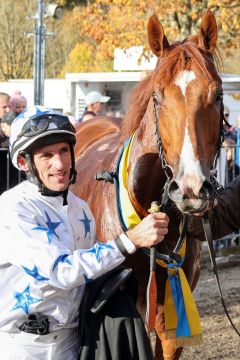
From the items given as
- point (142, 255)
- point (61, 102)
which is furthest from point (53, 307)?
point (61, 102)

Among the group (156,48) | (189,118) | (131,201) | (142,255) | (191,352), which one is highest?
(156,48)

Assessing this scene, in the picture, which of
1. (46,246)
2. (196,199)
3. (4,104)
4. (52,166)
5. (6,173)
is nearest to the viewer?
(46,246)

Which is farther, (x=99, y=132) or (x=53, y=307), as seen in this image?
(x=99, y=132)

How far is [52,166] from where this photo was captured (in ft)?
8.77

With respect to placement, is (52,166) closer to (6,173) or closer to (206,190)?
(206,190)

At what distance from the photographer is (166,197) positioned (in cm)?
347

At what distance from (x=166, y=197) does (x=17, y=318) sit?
1.13 m

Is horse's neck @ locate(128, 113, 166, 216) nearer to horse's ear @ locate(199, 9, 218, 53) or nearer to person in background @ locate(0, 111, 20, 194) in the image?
horse's ear @ locate(199, 9, 218, 53)

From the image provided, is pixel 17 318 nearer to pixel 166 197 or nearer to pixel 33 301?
pixel 33 301

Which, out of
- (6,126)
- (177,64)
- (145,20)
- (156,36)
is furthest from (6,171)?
(145,20)

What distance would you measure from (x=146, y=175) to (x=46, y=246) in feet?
4.39

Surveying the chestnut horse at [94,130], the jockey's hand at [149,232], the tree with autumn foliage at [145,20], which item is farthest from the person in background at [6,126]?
the tree with autumn foliage at [145,20]

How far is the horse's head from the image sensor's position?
10.0 feet

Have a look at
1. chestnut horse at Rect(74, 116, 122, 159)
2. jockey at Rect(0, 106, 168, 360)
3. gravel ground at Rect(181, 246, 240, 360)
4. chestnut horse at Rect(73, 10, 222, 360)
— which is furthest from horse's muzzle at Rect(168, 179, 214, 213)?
Result: chestnut horse at Rect(74, 116, 122, 159)
